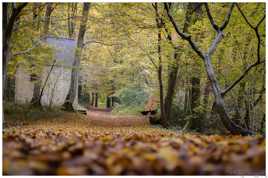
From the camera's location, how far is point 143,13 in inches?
420

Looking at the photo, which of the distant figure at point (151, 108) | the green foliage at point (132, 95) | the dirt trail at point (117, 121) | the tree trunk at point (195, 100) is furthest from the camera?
the green foliage at point (132, 95)

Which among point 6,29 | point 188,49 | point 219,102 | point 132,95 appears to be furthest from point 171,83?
point 132,95

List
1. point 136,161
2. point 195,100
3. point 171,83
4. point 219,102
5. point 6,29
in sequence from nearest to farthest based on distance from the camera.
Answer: point 136,161, point 6,29, point 219,102, point 195,100, point 171,83

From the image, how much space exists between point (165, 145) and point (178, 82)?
10.6 metres

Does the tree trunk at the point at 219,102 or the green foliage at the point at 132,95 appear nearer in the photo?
the tree trunk at the point at 219,102

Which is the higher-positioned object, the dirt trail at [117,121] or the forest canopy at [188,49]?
the forest canopy at [188,49]

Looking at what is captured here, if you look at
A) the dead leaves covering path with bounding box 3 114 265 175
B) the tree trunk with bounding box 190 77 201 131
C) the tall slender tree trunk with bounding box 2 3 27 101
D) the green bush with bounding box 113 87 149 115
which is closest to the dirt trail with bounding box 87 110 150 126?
the tree trunk with bounding box 190 77 201 131

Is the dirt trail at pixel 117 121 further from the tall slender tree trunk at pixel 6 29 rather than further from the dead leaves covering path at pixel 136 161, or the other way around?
the dead leaves covering path at pixel 136 161

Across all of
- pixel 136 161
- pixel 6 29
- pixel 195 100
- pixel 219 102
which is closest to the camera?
pixel 136 161

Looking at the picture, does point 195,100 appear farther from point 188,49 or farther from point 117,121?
point 117,121

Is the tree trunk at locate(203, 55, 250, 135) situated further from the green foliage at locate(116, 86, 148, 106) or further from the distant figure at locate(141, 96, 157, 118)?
the green foliage at locate(116, 86, 148, 106)

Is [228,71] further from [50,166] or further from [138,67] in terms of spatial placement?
[138,67]

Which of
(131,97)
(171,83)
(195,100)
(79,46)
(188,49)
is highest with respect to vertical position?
(79,46)

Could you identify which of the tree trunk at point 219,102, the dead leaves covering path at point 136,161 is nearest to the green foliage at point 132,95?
the tree trunk at point 219,102
